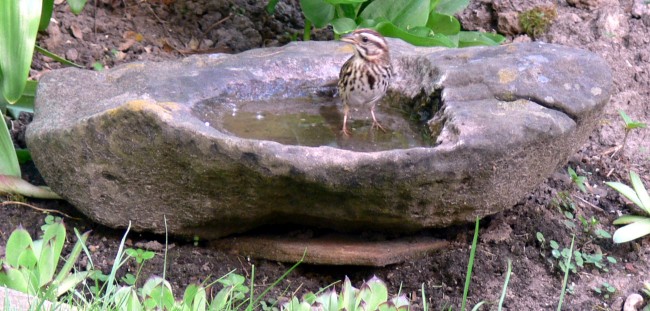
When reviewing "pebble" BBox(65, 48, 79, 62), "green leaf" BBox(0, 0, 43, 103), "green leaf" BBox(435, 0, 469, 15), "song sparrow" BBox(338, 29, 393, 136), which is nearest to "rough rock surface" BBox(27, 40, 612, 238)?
"green leaf" BBox(0, 0, 43, 103)

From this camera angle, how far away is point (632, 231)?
496 centimetres

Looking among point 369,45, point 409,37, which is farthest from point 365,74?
point 409,37

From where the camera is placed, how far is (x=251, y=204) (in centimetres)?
420

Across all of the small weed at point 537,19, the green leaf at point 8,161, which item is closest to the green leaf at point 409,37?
the small weed at point 537,19

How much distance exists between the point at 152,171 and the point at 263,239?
0.83 meters

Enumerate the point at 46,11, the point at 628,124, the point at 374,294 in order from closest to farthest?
the point at 374,294 → the point at 628,124 → the point at 46,11

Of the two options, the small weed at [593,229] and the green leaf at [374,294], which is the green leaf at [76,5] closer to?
the green leaf at [374,294]

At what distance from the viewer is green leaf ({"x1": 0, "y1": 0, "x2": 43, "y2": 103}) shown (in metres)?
4.57

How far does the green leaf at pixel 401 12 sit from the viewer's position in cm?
632

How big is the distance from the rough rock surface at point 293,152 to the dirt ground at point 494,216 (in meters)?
0.31

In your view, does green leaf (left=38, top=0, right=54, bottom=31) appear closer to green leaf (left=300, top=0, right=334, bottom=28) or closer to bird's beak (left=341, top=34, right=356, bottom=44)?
green leaf (left=300, top=0, right=334, bottom=28)

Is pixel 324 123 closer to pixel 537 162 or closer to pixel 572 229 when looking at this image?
pixel 537 162

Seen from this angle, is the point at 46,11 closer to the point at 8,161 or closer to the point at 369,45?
the point at 8,161

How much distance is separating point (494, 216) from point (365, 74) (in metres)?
1.12
